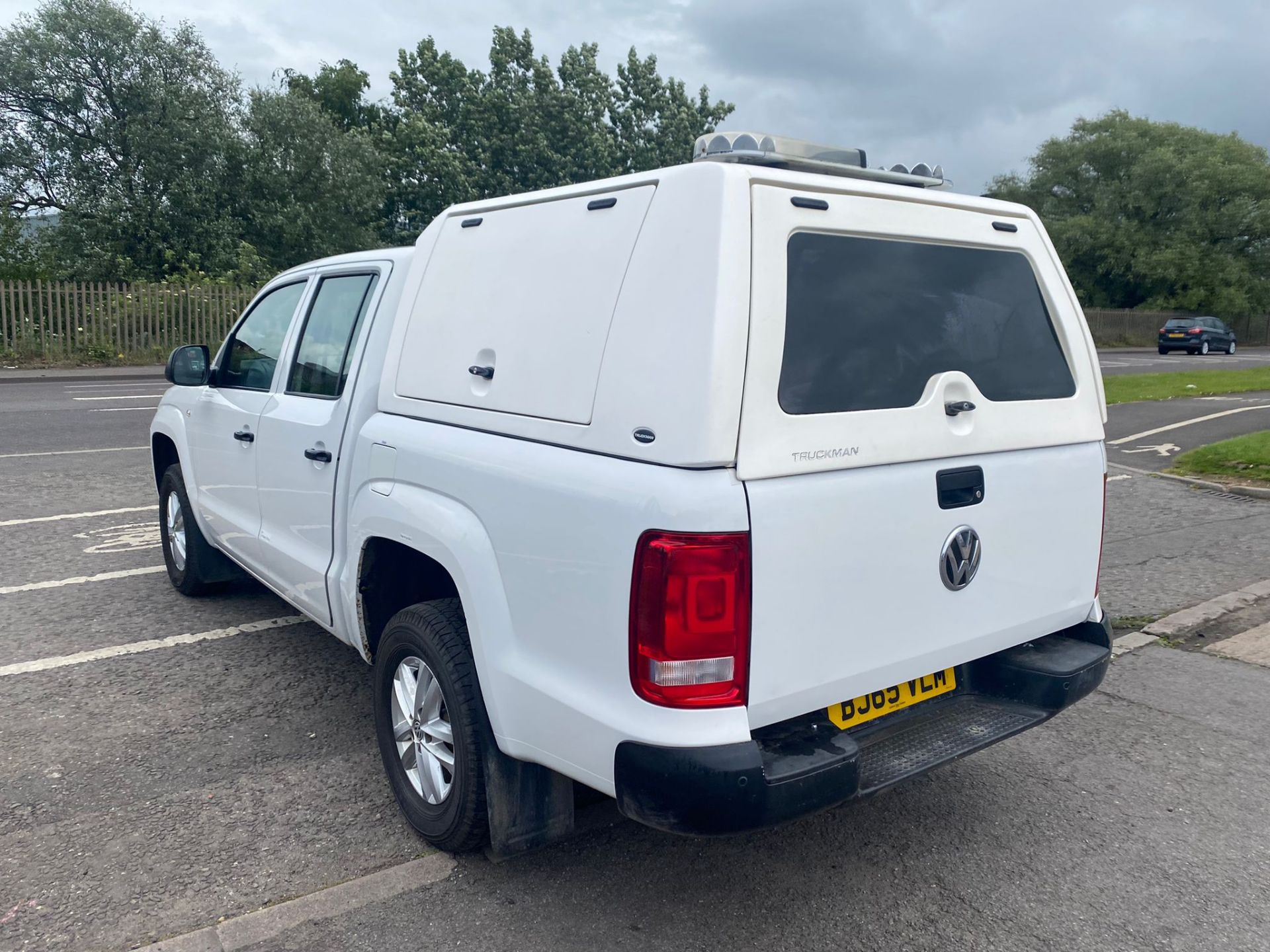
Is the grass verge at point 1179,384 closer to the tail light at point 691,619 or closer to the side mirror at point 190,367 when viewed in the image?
the side mirror at point 190,367

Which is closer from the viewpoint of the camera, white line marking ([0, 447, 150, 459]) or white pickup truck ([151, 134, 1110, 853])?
white pickup truck ([151, 134, 1110, 853])

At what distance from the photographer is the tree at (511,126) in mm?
36125

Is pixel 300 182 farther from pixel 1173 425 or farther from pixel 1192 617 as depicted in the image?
pixel 1192 617

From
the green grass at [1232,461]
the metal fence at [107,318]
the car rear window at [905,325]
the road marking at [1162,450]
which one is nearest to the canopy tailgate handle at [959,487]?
the car rear window at [905,325]

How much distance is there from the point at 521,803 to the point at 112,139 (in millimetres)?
30178

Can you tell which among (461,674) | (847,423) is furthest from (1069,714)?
(461,674)

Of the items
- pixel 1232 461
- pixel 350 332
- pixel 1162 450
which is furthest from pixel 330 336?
pixel 1162 450

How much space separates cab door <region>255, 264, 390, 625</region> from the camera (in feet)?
12.7

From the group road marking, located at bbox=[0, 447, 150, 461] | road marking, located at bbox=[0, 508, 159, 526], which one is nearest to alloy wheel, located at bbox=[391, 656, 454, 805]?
road marking, located at bbox=[0, 508, 159, 526]

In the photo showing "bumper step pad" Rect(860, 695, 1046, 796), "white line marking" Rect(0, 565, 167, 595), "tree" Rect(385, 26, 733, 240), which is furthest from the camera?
"tree" Rect(385, 26, 733, 240)

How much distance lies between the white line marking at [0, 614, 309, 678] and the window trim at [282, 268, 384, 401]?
5.14 feet

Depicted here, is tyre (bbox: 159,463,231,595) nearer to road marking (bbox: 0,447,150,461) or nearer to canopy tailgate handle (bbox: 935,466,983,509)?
canopy tailgate handle (bbox: 935,466,983,509)

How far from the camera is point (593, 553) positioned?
2516 millimetres

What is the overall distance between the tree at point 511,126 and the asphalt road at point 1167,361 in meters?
16.9
